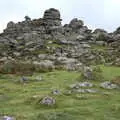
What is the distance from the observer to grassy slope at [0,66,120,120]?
25.4m

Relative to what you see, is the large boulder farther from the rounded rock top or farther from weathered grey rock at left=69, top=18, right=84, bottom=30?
weathered grey rock at left=69, top=18, right=84, bottom=30

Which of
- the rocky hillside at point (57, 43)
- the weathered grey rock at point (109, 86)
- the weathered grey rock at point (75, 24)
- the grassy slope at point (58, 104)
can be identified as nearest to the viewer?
the grassy slope at point (58, 104)

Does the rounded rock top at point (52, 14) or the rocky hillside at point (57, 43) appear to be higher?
the rounded rock top at point (52, 14)

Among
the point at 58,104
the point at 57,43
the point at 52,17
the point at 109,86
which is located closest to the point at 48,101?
the point at 58,104

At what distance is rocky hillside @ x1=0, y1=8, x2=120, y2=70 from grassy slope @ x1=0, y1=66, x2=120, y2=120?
16.6 meters

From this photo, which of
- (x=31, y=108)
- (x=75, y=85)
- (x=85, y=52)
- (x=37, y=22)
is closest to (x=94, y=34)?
(x=37, y=22)

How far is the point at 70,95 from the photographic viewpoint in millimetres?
32156

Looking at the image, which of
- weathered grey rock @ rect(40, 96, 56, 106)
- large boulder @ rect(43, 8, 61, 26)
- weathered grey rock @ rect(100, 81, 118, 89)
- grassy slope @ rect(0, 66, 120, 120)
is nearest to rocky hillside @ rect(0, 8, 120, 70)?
large boulder @ rect(43, 8, 61, 26)

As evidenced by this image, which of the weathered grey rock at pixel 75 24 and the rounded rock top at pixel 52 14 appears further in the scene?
the rounded rock top at pixel 52 14

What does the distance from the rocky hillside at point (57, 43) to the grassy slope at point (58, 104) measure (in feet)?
54.6

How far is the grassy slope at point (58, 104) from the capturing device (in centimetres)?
2539

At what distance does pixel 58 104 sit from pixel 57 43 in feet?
193

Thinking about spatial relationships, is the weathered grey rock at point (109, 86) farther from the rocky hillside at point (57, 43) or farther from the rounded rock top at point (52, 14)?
the rounded rock top at point (52, 14)

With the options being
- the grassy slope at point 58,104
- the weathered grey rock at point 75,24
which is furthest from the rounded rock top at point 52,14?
the grassy slope at point 58,104
